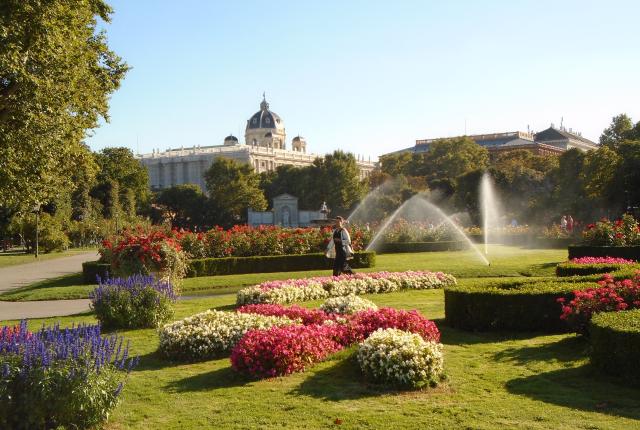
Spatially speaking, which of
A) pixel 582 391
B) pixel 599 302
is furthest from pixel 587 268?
pixel 582 391

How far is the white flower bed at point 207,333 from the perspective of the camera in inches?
342

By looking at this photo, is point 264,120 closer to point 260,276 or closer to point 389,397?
point 260,276

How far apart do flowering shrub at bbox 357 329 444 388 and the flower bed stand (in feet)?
19.7

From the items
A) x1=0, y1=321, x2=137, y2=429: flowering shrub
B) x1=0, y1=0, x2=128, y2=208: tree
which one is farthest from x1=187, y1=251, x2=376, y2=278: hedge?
x1=0, y1=321, x2=137, y2=429: flowering shrub

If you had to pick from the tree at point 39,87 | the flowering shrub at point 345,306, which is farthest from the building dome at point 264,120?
the flowering shrub at point 345,306

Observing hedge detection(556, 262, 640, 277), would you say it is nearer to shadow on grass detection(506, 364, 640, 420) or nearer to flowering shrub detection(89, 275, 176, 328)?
shadow on grass detection(506, 364, 640, 420)

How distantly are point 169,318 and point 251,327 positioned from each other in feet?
10.4

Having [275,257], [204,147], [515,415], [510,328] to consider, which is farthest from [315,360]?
[204,147]

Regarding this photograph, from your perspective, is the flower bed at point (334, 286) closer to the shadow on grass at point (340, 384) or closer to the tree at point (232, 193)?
the shadow on grass at point (340, 384)

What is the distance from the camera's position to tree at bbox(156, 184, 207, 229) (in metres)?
75.8

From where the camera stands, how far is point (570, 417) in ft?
19.7

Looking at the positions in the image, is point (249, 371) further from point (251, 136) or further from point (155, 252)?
point (251, 136)

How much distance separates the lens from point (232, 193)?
242ft

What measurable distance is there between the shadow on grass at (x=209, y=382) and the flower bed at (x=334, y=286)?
530 centimetres
